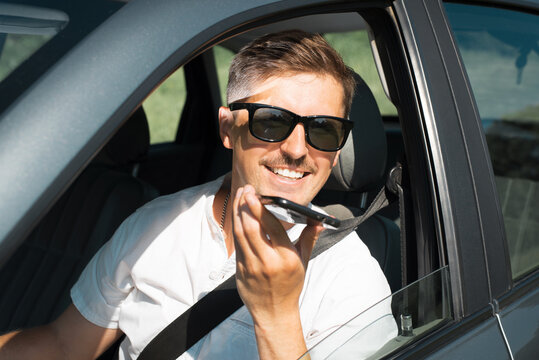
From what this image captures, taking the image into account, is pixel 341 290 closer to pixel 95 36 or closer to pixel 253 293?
pixel 253 293

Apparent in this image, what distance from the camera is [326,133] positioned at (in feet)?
4.85

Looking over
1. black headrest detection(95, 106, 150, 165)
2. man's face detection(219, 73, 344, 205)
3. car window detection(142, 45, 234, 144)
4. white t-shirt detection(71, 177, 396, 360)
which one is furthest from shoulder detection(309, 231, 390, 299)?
car window detection(142, 45, 234, 144)

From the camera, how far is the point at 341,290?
4.84ft

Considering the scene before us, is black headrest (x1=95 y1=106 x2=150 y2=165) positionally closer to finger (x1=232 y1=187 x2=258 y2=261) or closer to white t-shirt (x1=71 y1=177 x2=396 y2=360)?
white t-shirt (x1=71 y1=177 x2=396 y2=360)

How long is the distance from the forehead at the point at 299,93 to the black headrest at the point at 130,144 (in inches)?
52.0

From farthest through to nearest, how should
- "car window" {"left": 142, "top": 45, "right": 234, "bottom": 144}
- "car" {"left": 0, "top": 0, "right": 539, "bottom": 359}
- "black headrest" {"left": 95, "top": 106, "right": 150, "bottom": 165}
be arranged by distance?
"car window" {"left": 142, "top": 45, "right": 234, "bottom": 144} → "black headrest" {"left": 95, "top": 106, "right": 150, "bottom": 165} → "car" {"left": 0, "top": 0, "right": 539, "bottom": 359}

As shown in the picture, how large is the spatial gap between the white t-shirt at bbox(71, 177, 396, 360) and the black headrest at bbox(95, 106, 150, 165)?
1030 mm

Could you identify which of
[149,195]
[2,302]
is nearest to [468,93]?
[149,195]

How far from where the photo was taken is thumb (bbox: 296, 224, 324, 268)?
118 cm

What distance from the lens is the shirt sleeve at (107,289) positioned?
1.67 metres

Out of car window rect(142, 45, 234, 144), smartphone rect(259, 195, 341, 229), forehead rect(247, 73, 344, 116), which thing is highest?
forehead rect(247, 73, 344, 116)

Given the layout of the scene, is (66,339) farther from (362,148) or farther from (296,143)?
(362,148)

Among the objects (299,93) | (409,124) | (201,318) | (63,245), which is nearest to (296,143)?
(299,93)

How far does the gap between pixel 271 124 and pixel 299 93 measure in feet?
0.42
